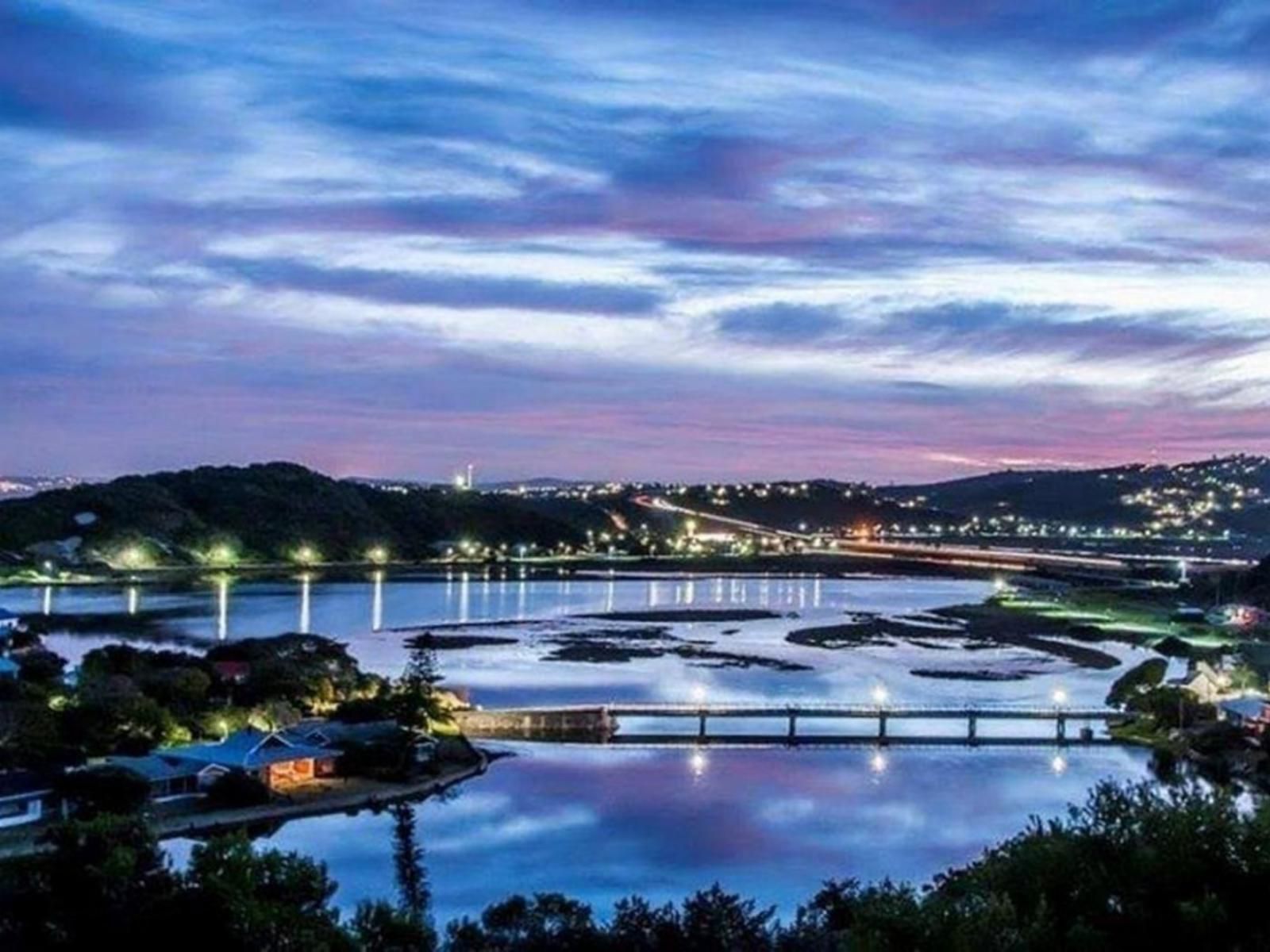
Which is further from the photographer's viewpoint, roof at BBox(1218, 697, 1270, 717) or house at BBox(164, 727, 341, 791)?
roof at BBox(1218, 697, 1270, 717)

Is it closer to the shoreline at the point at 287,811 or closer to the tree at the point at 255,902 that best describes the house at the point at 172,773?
the shoreline at the point at 287,811

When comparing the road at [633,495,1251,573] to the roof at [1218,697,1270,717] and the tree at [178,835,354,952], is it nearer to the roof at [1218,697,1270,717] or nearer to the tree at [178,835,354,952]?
the roof at [1218,697,1270,717]

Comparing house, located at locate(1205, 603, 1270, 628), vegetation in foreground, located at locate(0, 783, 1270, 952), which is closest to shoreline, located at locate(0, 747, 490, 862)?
vegetation in foreground, located at locate(0, 783, 1270, 952)

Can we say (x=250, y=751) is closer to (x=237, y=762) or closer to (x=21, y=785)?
(x=237, y=762)

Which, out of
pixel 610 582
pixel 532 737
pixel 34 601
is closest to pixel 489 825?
pixel 532 737

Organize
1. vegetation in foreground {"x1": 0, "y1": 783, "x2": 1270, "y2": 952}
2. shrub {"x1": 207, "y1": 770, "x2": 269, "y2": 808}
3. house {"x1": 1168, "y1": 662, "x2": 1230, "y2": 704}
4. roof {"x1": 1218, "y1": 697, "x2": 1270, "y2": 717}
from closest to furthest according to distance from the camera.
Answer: vegetation in foreground {"x1": 0, "y1": 783, "x2": 1270, "y2": 952}
shrub {"x1": 207, "y1": 770, "x2": 269, "y2": 808}
roof {"x1": 1218, "y1": 697, "x2": 1270, "y2": 717}
house {"x1": 1168, "y1": 662, "x2": 1230, "y2": 704}

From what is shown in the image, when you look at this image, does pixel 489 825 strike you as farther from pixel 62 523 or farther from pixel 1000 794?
pixel 62 523

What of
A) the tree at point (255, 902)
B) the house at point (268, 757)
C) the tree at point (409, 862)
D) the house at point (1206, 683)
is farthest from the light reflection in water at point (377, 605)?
the tree at point (255, 902)
